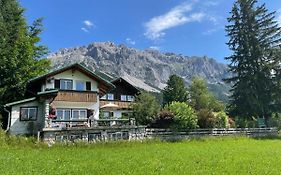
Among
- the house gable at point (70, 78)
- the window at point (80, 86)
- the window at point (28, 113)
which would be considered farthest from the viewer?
the window at point (80, 86)

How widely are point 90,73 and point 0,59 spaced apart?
33.5 ft

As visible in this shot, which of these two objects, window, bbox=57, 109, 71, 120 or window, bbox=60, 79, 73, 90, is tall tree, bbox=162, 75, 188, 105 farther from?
window, bbox=57, 109, 71, 120

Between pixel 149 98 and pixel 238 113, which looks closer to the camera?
pixel 149 98

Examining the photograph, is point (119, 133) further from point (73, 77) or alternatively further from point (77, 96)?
point (73, 77)

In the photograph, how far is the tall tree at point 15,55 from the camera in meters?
35.2

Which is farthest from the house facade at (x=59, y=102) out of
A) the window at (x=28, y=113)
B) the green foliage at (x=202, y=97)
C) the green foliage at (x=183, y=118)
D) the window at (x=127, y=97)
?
the green foliage at (x=202, y=97)

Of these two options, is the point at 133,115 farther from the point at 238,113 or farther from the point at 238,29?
the point at 238,29

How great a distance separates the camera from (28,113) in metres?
31.4

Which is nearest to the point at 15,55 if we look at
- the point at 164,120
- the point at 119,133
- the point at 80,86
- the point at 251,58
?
the point at 80,86

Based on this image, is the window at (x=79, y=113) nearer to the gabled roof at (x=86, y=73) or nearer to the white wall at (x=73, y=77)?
the white wall at (x=73, y=77)

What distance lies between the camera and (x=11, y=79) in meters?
35.2

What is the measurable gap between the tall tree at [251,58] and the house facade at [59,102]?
812 inches

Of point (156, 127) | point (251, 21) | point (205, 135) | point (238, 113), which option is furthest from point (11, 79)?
point (251, 21)

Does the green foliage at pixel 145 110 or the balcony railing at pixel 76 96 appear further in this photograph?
the green foliage at pixel 145 110
